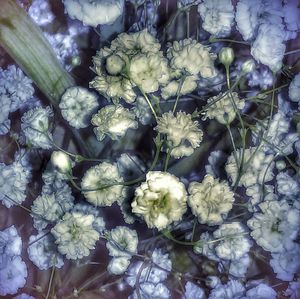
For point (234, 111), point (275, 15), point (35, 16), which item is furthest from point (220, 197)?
point (35, 16)

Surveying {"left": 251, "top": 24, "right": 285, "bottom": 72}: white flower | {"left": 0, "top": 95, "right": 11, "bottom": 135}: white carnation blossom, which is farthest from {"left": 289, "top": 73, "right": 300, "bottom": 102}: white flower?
{"left": 0, "top": 95, "right": 11, "bottom": 135}: white carnation blossom

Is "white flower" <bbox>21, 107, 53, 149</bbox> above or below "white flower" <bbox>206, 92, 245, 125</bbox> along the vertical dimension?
above

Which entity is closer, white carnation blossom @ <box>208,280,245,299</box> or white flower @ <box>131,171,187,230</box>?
white flower @ <box>131,171,187,230</box>

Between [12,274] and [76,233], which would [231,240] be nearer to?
[76,233]

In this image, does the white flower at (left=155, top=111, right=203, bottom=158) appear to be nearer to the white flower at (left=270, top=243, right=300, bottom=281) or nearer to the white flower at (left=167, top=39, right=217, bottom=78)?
the white flower at (left=167, top=39, right=217, bottom=78)

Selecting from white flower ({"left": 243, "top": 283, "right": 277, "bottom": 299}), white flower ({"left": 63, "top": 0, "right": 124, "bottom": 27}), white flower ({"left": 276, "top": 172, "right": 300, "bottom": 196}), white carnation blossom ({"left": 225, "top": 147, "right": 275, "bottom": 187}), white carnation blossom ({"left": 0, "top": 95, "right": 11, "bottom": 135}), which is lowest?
white flower ({"left": 243, "top": 283, "right": 277, "bottom": 299})

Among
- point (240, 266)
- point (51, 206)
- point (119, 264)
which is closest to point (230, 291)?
point (240, 266)

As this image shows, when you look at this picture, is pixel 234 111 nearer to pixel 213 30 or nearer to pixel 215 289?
pixel 213 30
